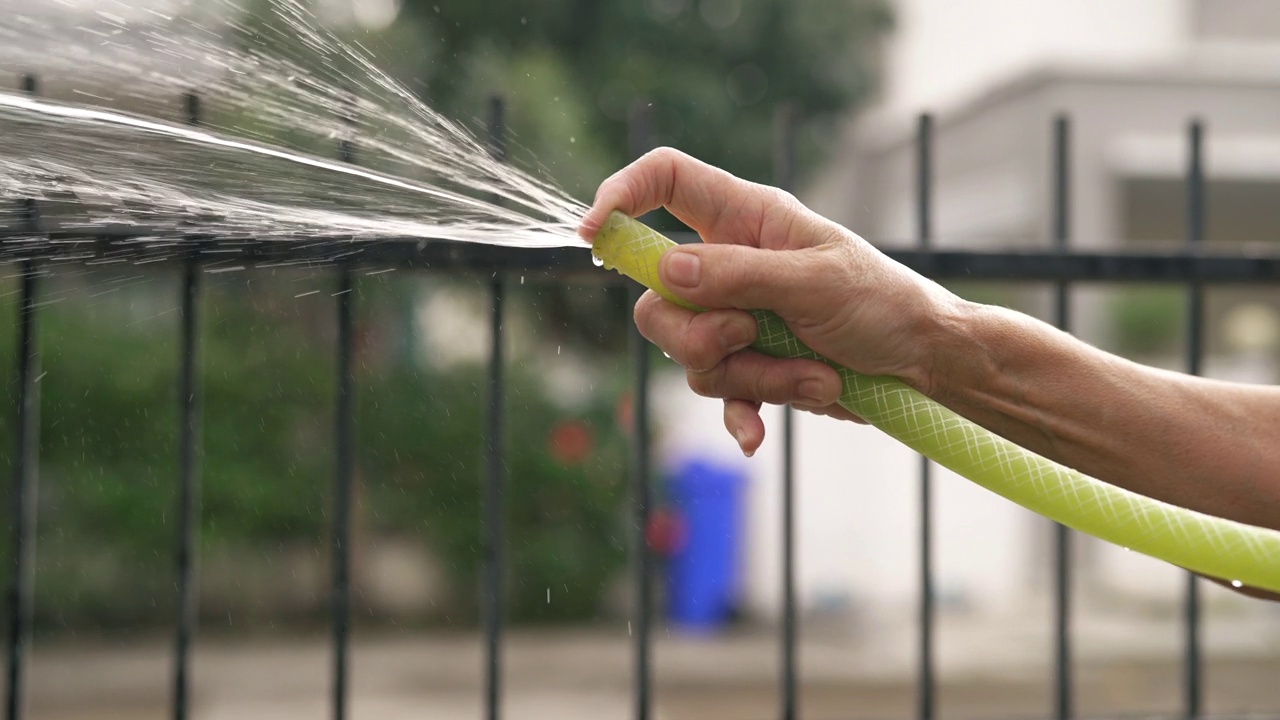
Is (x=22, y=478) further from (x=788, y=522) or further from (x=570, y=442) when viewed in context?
(x=570, y=442)

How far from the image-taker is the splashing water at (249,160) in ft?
6.69

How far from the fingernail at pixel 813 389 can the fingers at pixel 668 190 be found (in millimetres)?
267

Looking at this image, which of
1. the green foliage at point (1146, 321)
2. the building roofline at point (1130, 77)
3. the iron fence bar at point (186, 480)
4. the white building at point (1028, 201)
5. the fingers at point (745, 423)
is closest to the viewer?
the fingers at point (745, 423)

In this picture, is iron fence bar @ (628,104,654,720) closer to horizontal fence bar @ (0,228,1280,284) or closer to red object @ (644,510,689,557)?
horizontal fence bar @ (0,228,1280,284)

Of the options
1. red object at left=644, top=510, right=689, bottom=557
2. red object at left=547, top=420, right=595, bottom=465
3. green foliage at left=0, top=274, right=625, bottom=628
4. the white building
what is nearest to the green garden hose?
green foliage at left=0, top=274, right=625, bottom=628

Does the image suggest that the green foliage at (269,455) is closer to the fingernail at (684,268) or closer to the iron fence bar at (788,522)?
the iron fence bar at (788,522)

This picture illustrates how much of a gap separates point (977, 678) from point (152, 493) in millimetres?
5333

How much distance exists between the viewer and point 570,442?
8234 mm

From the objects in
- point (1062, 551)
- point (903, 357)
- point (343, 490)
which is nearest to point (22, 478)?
point (343, 490)

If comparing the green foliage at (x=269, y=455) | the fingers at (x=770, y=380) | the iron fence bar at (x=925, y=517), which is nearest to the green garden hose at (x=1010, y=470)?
the fingers at (x=770, y=380)

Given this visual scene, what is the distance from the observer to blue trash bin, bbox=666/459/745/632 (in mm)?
9055

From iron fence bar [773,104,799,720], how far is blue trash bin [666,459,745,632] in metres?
6.64

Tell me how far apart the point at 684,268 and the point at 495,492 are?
2.99 ft

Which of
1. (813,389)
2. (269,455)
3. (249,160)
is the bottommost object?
(269,455)
